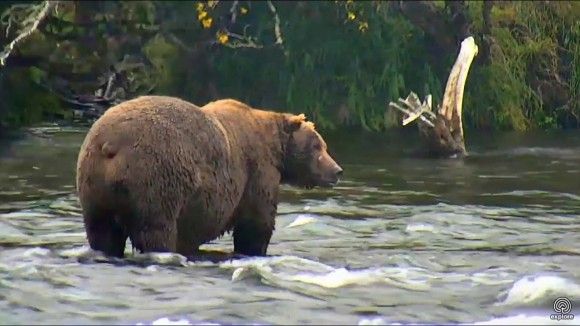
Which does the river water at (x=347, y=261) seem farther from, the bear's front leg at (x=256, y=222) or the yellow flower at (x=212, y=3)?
the yellow flower at (x=212, y=3)

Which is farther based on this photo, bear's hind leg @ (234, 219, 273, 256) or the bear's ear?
the bear's ear

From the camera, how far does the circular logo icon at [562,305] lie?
7328 millimetres

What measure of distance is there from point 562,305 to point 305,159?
9.47ft

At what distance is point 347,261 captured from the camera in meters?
9.24

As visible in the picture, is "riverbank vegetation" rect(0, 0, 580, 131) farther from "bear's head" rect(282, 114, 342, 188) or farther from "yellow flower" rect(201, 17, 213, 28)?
"bear's head" rect(282, 114, 342, 188)

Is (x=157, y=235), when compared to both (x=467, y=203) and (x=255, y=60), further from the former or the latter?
(x=255, y=60)

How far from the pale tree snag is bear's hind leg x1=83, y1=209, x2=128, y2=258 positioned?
9.82m

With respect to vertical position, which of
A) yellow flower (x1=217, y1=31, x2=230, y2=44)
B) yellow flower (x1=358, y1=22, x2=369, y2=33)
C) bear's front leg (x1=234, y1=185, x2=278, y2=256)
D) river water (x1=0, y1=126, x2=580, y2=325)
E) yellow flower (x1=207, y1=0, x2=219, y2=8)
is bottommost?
river water (x1=0, y1=126, x2=580, y2=325)

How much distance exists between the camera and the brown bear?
26.0 ft

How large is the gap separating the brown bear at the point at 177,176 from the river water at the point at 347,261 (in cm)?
23

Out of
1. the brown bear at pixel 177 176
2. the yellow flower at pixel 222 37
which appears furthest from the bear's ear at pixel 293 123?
the yellow flower at pixel 222 37

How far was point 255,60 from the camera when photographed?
2392 cm

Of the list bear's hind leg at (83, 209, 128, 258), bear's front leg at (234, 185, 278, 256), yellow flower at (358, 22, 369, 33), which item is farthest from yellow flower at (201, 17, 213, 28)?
→ bear's hind leg at (83, 209, 128, 258)

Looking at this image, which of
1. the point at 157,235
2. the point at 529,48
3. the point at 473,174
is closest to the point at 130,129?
the point at 157,235
